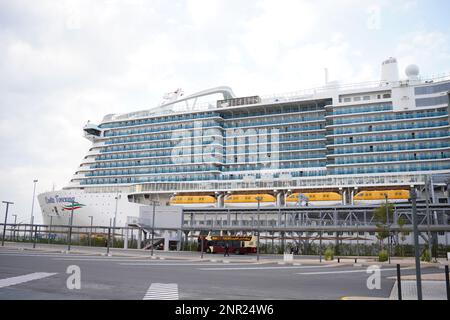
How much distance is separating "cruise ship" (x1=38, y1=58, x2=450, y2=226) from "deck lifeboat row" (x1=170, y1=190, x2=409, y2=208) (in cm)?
17

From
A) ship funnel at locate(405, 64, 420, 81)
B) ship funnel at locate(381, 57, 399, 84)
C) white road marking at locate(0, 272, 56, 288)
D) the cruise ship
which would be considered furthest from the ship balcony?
white road marking at locate(0, 272, 56, 288)

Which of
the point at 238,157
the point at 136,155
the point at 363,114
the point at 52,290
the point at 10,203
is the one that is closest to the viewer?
the point at 52,290

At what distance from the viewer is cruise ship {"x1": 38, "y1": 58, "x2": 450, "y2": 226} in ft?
193

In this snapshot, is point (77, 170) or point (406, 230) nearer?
point (406, 230)

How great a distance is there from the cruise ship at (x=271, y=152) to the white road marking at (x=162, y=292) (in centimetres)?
4266

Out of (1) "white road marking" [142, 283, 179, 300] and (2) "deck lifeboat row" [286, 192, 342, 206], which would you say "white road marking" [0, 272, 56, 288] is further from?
(2) "deck lifeboat row" [286, 192, 342, 206]

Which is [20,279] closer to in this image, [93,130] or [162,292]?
[162,292]

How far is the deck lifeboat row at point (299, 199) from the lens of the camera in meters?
55.8

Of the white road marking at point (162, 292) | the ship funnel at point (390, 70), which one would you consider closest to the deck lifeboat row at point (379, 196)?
the ship funnel at point (390, 70)

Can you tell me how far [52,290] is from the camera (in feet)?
37.1

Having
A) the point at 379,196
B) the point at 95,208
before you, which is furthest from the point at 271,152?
the point at 95,208
